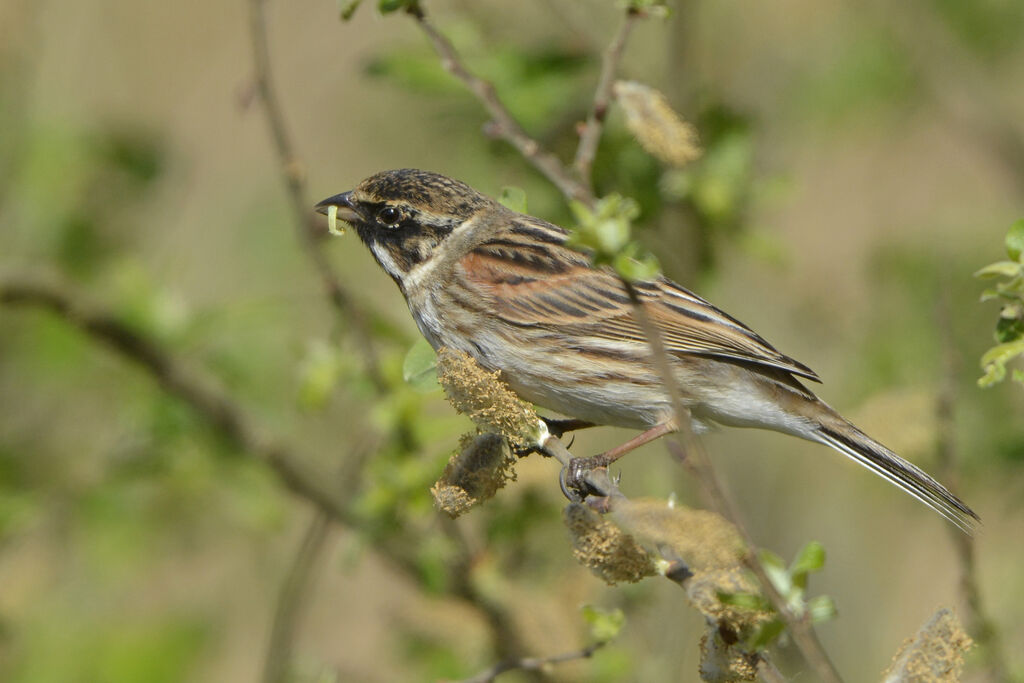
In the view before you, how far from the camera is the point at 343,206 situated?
159 inches

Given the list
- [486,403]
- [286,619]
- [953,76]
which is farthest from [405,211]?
[953,76]

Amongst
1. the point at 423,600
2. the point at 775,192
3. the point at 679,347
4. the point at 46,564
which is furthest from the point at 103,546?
the point at 775,192

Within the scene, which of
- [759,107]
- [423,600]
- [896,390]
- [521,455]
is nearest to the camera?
[521,455]

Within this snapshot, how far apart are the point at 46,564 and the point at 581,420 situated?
3174mm

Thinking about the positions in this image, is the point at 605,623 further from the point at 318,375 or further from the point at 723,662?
the point at 318,375

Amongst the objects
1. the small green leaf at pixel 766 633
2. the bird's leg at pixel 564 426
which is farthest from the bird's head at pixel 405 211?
the small green leaf at pixel 766 633

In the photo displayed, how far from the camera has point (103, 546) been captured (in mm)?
5309

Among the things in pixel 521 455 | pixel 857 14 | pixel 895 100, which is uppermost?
pixel 857 14

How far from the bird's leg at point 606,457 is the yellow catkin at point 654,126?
794 mm

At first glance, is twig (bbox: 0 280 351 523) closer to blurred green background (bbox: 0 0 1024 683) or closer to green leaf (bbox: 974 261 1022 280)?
blurred green background (bbox: 0 0 1024 683)

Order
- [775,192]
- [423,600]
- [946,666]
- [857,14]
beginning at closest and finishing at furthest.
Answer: [946,666], [775,192], [423,600], [857,14]

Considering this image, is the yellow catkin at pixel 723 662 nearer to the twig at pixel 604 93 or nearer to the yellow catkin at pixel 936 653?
the yellow catkin at pixel 936 653

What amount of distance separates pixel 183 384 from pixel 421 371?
187cm

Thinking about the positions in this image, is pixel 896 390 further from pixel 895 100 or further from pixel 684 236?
pixel 895 100
